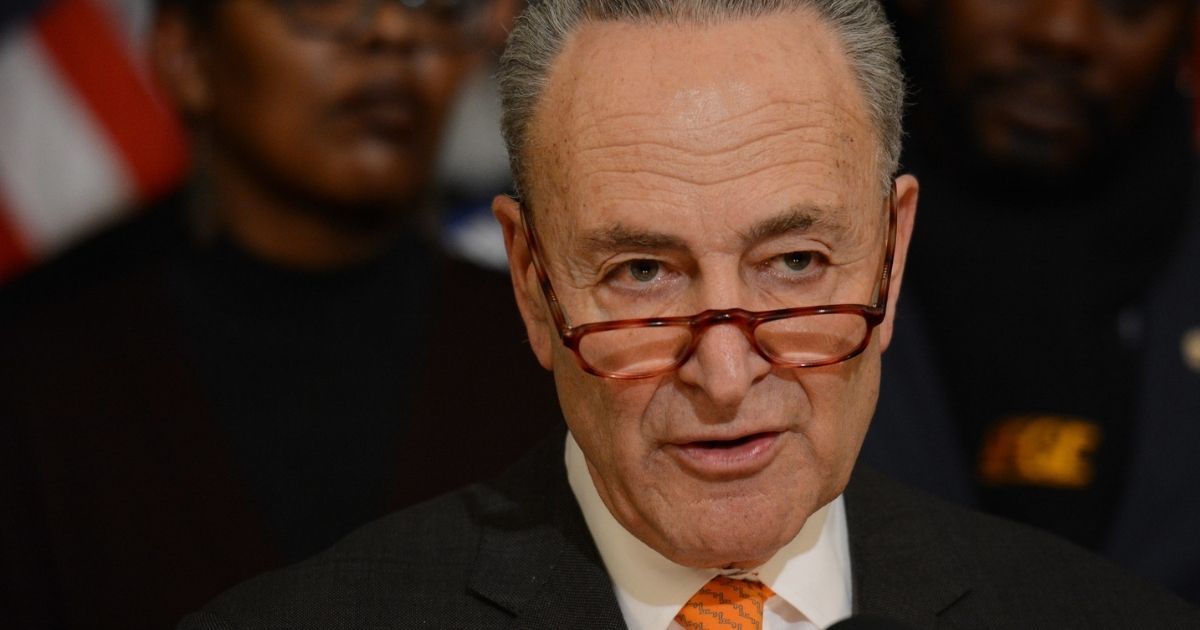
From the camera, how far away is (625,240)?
6.55 ft

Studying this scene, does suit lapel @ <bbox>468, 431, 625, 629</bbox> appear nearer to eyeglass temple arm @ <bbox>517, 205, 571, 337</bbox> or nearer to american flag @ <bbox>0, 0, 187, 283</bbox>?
→ eyeglass temple arm @ <bbox>517, 205, 571, 337</bbox>

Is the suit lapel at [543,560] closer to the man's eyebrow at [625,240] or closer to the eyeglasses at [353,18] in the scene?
the man's eyebrow at [625,240]

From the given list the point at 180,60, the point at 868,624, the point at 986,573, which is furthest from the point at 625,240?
the point at 180,60

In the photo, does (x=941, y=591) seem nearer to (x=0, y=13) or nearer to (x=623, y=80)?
(x=623, y=80)

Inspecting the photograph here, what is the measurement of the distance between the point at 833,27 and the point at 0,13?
10.9 feet

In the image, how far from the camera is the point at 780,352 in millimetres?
2002

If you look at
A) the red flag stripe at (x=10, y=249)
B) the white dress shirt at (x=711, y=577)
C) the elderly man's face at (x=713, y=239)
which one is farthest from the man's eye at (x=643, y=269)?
the red flag stripe at (x=10, y=249)

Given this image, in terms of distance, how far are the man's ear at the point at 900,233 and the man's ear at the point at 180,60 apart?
2.12 m

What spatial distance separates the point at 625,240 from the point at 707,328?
0.14m

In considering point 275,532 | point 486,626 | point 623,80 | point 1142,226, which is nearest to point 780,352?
point 623,80

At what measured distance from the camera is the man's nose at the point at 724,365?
195cm

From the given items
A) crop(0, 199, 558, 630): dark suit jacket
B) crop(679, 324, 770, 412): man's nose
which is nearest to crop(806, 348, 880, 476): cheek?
crop(679, 324, 770, 412): man's nose

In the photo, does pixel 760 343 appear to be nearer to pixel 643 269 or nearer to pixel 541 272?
pixel 643 269

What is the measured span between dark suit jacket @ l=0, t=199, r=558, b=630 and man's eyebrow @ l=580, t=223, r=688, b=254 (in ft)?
4.59
